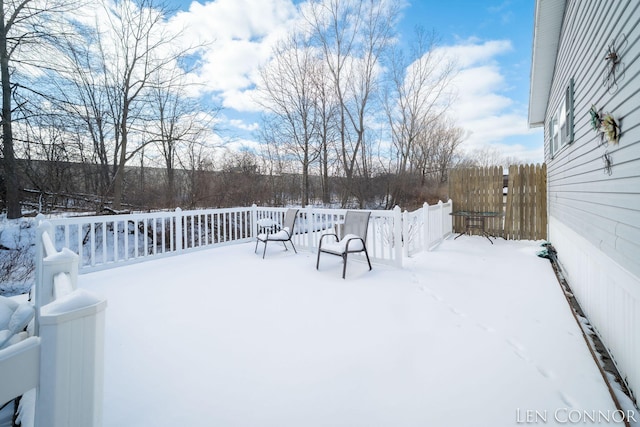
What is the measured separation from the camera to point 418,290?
345cm

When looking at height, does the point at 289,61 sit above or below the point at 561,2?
above

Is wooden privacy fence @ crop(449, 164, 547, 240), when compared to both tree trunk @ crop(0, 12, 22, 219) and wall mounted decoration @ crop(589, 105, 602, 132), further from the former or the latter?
tree trunk @ crop(0, 12, 22, 219)

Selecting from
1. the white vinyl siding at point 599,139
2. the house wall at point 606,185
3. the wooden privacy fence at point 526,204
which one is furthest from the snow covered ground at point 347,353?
the wooden privacy fence at point 526,204

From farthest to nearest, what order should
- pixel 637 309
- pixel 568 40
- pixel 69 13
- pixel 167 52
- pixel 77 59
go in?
pixel 167 52 < pixel 77 59 < pixel 69 13 < pixel 568 40 < pixel 637 309

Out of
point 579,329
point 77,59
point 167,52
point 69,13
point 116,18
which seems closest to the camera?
point 579,329

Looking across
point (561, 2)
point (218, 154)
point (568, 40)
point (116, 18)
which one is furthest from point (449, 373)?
point (116, 18)

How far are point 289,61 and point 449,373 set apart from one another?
11935 mm

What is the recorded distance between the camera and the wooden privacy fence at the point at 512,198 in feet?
22.0

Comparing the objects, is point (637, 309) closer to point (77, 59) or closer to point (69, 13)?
point (69, 13)

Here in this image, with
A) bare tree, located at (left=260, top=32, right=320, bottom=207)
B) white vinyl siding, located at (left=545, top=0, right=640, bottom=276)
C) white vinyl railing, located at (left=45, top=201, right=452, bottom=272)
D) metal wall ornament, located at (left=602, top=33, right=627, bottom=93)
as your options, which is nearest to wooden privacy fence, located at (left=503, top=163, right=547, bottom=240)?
white vinyl railing, located at (left=45, top=201, right=452, bottom=272)

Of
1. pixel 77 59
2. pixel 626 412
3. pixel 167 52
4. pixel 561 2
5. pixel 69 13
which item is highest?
pixel 167 52

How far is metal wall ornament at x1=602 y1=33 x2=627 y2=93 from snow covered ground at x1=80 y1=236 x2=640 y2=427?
2.10 metres

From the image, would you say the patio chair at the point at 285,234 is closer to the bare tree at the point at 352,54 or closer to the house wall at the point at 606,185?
the house wall at the point at 606,185

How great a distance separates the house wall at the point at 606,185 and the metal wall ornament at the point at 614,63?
21 mm
